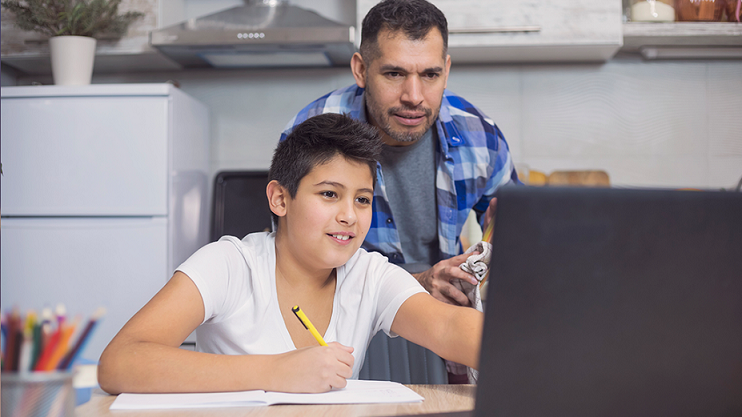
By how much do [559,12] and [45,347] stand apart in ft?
6.48

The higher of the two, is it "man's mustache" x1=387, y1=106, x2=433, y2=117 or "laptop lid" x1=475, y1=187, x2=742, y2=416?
"man's mustache" x1=387, y1=106, x2=433, y2=117

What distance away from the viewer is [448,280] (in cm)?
99

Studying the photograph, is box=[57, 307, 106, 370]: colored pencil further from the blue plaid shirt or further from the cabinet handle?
the cabinet handle

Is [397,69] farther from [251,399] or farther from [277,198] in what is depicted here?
[251,399]

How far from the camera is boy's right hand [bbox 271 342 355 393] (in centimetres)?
65

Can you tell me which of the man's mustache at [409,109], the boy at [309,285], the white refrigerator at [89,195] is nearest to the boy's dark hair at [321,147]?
the boy at [309,285]

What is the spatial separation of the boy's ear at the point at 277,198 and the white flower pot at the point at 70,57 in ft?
4.57

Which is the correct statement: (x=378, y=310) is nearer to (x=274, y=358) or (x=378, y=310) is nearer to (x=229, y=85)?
(x=274, y=358)

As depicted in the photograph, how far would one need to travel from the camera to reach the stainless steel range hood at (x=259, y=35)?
1.96m

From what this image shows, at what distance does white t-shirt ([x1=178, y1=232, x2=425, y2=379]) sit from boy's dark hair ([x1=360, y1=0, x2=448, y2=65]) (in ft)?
1.96

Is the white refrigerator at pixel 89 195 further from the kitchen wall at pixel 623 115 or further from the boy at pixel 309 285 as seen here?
the boy at pixel 309 285

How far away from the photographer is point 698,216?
1.24ft

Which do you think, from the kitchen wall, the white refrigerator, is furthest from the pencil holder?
the kitchen wall

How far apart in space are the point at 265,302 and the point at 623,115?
6.15 ft
